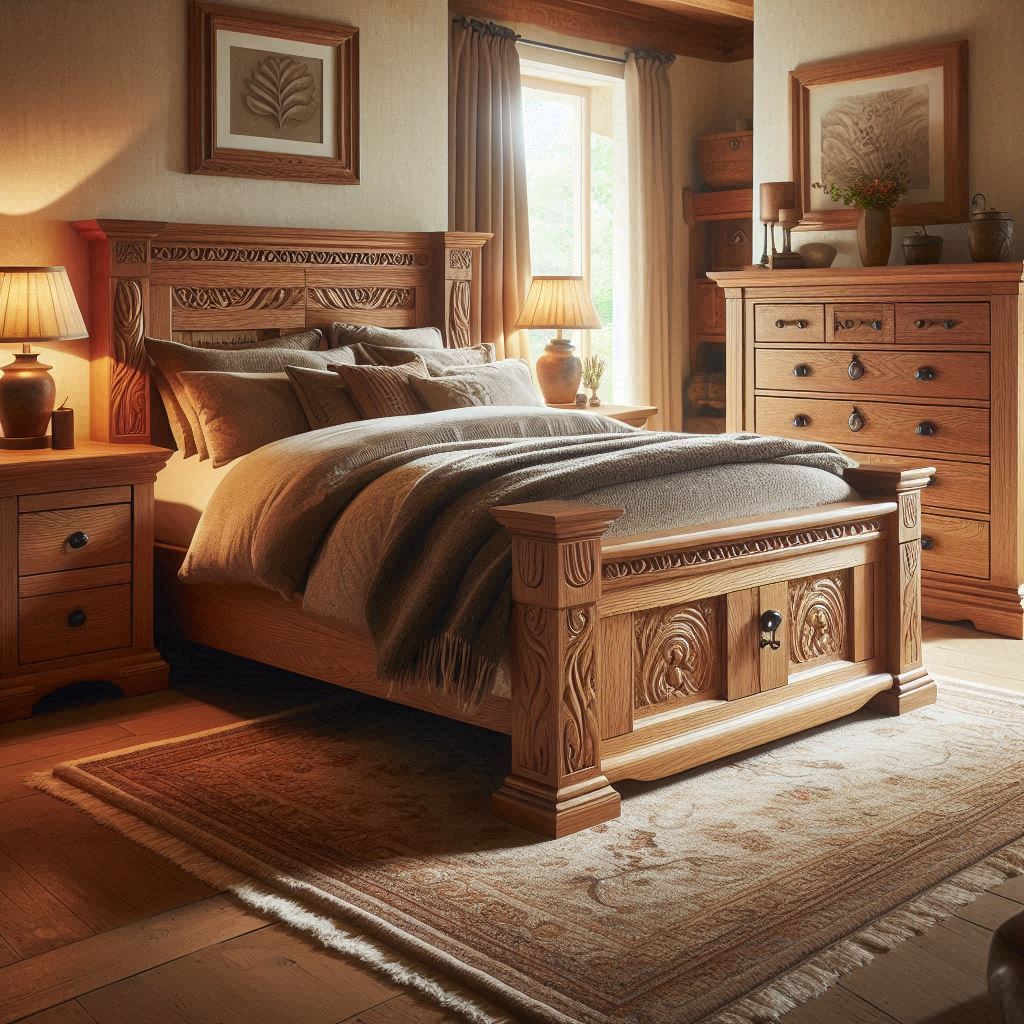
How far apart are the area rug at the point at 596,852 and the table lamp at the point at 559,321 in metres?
2.04

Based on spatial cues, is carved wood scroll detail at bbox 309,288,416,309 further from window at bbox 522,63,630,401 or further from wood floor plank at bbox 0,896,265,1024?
wood floor plank at bbox 0,896,265,1024

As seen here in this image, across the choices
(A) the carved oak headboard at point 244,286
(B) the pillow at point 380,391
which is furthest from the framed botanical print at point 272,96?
(B) the pillow at point 380,391

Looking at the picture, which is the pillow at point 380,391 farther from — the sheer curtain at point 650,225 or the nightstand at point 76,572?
the sheer curtain at point 650,225

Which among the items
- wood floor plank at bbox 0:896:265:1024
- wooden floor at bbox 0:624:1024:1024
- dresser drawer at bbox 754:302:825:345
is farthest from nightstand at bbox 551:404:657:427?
wood floor plank at bbox 0:896:265:1024

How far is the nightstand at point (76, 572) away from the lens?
3.32 m

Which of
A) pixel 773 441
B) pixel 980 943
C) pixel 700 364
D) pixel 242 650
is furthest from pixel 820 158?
pixel 980 943

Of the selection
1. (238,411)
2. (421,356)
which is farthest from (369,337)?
(238,411)

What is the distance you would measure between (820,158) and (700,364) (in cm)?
176

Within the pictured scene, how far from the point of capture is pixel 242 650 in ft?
11.2

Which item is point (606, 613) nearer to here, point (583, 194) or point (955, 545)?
point (955, 545)

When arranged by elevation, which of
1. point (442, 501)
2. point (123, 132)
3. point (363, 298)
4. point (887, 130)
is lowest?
point (442, 501)

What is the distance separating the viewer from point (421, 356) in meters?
4.21

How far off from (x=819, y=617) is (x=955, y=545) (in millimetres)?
1424

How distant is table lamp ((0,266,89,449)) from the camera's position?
3.51m
